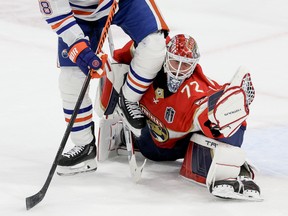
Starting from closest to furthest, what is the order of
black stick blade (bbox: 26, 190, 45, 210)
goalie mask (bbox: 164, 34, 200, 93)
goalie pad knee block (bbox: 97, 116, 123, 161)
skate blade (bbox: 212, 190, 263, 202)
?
black stick blade (bbox: 26, 190, 45, 210), skate blade (bbox: 212, 190, 263, 202), goalie mask (bbox: 164, 34, 200, 93), goalie pad knee block (bbox: 97, 116, 123, 161)

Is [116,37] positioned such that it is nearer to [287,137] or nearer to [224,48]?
[224,48]

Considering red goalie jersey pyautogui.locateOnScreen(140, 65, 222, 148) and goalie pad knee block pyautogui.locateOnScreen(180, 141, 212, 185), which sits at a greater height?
red goalie jersey pyautogui.locateOnScreen(140, 65, 222, 148)

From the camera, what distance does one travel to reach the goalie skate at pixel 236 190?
3.06m

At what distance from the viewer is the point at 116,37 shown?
525 centimetres

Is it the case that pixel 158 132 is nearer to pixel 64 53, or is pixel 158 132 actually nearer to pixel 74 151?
pixel 74 151

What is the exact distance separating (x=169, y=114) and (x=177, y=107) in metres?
0.05

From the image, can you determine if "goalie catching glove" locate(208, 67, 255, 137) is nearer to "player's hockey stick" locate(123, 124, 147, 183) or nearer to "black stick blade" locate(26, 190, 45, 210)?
"player's hockey stick" locate(123, 124, 147, 183)

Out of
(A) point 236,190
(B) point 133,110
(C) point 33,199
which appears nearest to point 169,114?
(B) point 133,110

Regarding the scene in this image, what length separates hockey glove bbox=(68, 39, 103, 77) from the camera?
121 inches

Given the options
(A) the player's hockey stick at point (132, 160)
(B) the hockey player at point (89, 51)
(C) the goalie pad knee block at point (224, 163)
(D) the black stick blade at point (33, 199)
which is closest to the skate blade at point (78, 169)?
(B) the hockey player at point (89, 51)

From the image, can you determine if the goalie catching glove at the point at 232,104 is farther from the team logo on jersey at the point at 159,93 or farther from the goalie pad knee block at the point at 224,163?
the team logo on jersey at the point at 159,93

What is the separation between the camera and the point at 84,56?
3076 millimetres

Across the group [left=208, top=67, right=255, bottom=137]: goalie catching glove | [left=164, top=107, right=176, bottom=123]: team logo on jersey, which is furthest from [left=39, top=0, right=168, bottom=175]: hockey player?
[left=208, top=67, right=255, bottom=137]: goalie catching glove

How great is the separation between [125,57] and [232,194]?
76 centimetres
